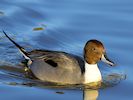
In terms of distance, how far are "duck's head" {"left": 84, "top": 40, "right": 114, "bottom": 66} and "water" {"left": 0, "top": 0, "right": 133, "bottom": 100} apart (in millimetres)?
435

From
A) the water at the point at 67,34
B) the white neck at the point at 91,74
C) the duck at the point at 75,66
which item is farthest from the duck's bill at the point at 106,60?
the water at the point at 67,34

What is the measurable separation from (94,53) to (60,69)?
64 cm

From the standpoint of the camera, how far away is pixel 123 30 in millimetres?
12047

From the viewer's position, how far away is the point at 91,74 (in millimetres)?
10219

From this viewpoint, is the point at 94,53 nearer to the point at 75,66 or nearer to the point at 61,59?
the point at 75,66

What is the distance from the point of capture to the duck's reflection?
9.52 m

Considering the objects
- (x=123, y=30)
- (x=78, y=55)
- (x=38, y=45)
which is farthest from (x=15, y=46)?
(x=123, y=30)

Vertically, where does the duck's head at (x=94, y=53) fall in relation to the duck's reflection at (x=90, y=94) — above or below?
above

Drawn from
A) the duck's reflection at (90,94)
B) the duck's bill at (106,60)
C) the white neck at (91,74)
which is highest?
the duck's bill at (106,60)

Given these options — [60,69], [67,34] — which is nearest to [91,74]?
[60,69]

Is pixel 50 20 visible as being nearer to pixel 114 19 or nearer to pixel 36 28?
pixel 36 28

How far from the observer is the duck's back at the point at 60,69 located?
1010 cm

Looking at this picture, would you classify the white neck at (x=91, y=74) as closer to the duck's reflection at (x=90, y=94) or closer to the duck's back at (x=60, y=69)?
the duck's back at (x=60, y=69)

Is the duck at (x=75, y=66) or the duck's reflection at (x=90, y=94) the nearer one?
the duck's reflection at (x=90, y=94)
